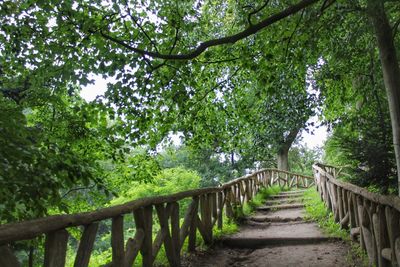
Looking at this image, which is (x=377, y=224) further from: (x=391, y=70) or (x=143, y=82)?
(x=143, y=82)

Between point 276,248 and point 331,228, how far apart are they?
174 centimetres

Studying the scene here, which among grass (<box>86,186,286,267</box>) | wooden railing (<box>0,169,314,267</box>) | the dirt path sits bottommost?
the dirt path

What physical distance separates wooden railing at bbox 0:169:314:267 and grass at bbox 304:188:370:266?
2315mm

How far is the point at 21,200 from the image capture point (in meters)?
4.27

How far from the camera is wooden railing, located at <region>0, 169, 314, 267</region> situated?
9.85 feet

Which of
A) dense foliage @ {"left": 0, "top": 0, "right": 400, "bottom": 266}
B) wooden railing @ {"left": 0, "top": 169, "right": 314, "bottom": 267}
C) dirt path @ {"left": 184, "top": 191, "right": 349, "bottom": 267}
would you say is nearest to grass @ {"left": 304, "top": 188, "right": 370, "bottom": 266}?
dirt path @ {"left": 184, "top": 191, "right": 349, "bottom": 267}

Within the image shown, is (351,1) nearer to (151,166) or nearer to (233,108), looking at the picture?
(233,108)

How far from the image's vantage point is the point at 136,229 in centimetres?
504

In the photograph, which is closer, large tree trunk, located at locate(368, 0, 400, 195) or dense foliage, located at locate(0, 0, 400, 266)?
dense foliage, located at locate(0, 0, 400, 266)

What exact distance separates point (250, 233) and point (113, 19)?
18.2 ft

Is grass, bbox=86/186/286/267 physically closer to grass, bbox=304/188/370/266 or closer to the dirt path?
the dirt path

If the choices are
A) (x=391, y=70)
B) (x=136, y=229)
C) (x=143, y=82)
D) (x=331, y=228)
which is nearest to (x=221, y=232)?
(x=331, y=228)

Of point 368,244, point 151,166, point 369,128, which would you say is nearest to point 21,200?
point 368,244

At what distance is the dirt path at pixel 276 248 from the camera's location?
22.8 feet
